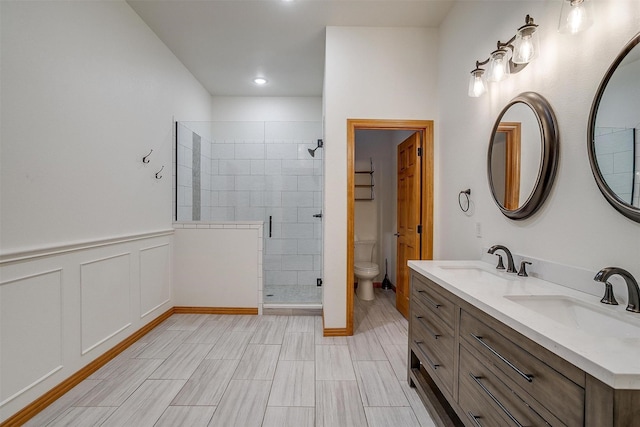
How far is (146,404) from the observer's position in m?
1.80

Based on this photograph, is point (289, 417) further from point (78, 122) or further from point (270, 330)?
point (78, 122)

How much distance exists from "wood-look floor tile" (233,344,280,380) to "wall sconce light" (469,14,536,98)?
8.02ft

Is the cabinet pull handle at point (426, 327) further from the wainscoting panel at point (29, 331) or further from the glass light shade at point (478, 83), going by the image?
the wainscoting panel at point (29, 331)

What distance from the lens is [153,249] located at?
293 cm

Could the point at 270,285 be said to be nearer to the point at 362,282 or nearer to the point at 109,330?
the point at 362,282

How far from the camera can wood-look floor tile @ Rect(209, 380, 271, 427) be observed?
1658 mm

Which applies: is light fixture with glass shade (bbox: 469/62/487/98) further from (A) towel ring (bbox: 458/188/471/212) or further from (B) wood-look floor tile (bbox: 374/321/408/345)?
(B) wood-look floor tile (bbox: 374/321/408/345)

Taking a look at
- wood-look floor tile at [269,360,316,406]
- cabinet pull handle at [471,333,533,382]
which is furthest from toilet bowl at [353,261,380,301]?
cabinet pull handle at [471,333,533,382]

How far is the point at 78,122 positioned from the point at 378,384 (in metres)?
2.74

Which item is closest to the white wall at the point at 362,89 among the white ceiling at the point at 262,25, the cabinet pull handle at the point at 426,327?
the white ceiling at the point at 262,25

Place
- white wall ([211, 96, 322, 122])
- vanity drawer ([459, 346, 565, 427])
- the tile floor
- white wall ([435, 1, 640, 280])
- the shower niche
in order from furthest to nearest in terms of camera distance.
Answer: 1. white wall ([211, 96, 322, 122])
2. the shower niche
3. the tile floor
4. white wall ([435, 1, 640, 280])
5. vanity drawer ([459, 346, 565, 427])

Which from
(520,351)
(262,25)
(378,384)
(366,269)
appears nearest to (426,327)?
(378,384)

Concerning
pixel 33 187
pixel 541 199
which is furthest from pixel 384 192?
pixel 33 187

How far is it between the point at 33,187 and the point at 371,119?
254 cm
